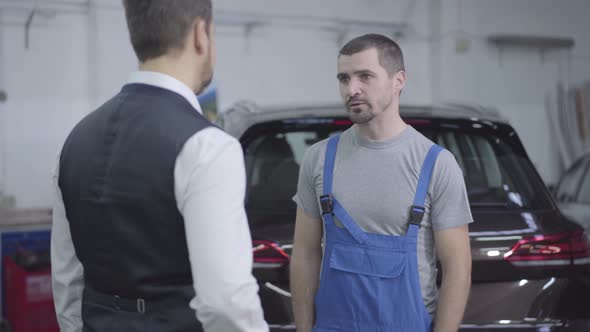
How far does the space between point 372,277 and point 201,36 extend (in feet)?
2.97

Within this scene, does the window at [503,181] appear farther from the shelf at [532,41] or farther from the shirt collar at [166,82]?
the shelf at [532,41]

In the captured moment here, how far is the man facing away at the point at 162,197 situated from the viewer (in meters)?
1.15

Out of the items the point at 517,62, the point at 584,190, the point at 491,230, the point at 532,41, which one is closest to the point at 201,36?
the point at 491,230

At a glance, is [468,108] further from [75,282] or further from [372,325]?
[75,282]

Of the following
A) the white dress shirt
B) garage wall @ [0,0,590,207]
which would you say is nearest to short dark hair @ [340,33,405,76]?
the white dress shirt

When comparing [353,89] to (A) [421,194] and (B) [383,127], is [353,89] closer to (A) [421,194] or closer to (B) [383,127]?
(B) [383,127]

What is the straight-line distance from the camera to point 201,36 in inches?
49.9

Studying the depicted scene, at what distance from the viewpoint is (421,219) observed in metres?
1.84

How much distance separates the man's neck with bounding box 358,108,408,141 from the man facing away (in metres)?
0.75

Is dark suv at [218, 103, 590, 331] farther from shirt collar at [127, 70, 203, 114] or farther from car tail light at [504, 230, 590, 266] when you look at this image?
shirt collar at [127, 70, 203, 114]

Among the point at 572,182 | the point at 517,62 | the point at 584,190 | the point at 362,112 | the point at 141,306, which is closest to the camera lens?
the point at 141,306

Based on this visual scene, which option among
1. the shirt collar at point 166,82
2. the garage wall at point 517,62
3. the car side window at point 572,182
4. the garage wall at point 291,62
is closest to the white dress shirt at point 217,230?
the shirt collar at point 166,82

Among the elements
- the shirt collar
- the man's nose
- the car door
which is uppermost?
the shirt collar

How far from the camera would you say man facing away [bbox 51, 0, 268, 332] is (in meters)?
1.15
